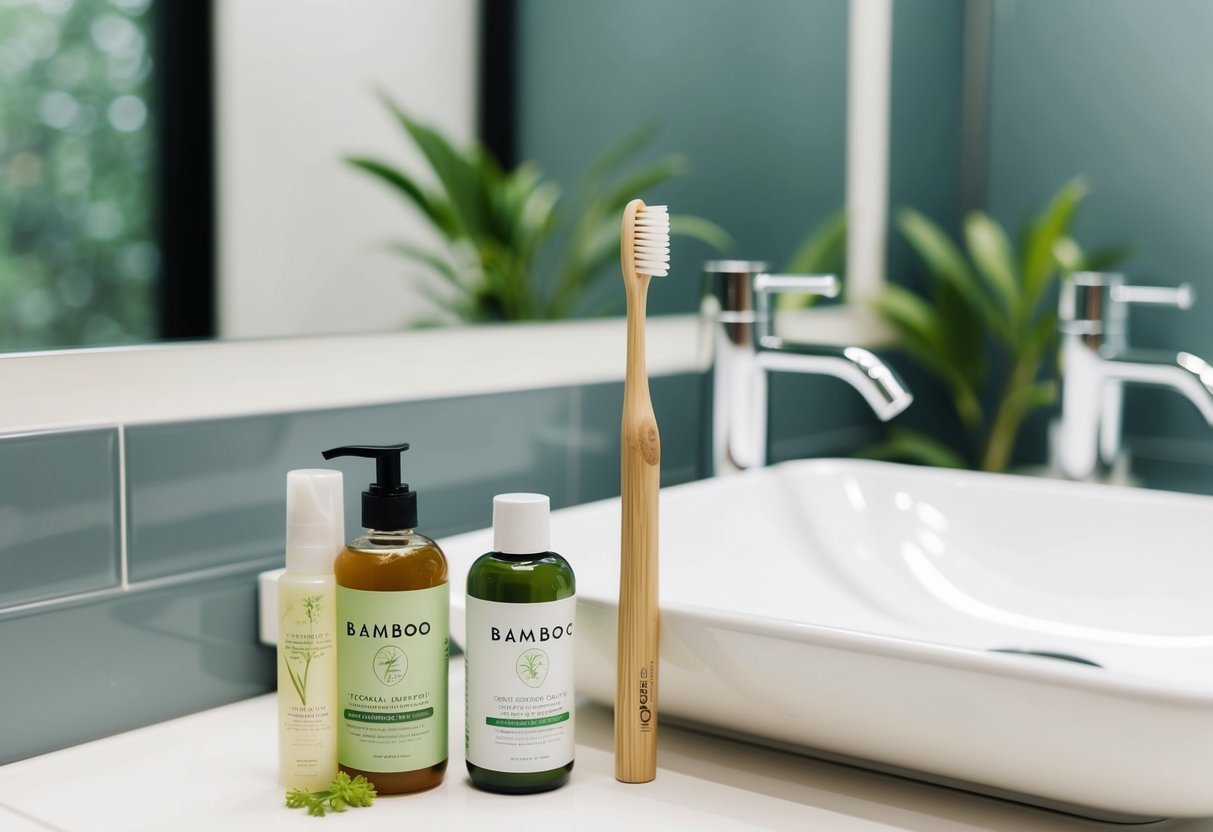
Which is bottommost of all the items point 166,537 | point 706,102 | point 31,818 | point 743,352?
point 31,818

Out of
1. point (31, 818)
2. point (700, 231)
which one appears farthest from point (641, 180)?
point (31, 818)

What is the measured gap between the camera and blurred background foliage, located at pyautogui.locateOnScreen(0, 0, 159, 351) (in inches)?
30.3

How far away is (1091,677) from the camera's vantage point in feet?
A: 1.74

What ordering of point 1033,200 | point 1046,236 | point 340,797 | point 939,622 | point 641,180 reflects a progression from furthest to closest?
point 1033,200, point 1046,236, point 641,180, point 939,622, point 340,797

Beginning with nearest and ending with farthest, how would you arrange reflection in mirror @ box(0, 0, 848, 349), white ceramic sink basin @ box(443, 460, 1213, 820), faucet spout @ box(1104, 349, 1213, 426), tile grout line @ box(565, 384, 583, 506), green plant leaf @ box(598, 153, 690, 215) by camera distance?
white ceramic sink basin @ box(443, 460, 1213, 820) → reflection in mirror @ box(0, 0, 848, 349) → faucet spout @ box(1104, 349, 1213, 426) → tile grout line @ box(565, 384, 583, 506) → green plant leaf @ box(598, 153, 690, 215)

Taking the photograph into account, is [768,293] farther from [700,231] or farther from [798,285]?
[700,231]

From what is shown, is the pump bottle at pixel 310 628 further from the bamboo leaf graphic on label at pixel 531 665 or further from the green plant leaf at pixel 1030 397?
the green plant leaf at pixel 1030 397

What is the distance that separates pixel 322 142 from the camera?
939 mm

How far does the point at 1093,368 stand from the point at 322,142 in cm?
68

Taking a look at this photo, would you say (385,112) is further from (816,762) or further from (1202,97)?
(1202,97)

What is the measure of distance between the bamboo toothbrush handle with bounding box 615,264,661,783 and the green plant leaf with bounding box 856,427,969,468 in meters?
0.81

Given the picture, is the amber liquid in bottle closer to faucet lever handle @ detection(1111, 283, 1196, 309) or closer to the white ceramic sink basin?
the white ceramic sink basin

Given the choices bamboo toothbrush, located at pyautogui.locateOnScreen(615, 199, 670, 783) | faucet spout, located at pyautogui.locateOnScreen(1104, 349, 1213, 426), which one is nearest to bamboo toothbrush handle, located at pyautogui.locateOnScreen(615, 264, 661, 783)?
bamboo toothbrush, located at pyautogui.locateOnScreen(615, 199, 670, 783)

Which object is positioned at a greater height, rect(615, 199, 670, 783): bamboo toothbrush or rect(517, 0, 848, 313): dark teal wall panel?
rect(517, 0, 848, 313): dark teal wall panel
